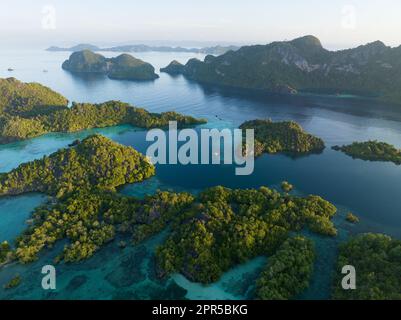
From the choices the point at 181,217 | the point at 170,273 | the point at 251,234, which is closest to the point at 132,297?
the point at 170,273

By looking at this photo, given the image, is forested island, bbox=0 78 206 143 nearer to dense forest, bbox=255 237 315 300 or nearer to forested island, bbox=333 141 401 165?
forested island, bbox=333 141 401 165

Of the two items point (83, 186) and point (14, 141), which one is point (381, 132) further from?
point (14, 141)

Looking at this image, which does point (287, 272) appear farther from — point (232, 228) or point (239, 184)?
point (239, 184)

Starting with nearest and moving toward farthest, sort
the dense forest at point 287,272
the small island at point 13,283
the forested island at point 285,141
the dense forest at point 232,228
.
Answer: the dense forest at point 287,272, the small island at point 13,283, the dense forest at point 232,228, the forested island at point 285,141

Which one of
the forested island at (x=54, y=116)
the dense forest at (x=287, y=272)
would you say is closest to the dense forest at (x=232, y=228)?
the dense forest at (x=287, y=272)

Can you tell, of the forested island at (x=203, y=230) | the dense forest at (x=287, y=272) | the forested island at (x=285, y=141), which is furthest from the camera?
the forested island at (x=285, y=141)

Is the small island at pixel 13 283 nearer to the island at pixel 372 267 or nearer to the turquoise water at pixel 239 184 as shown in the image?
the turquoise water at pixel 239 184
